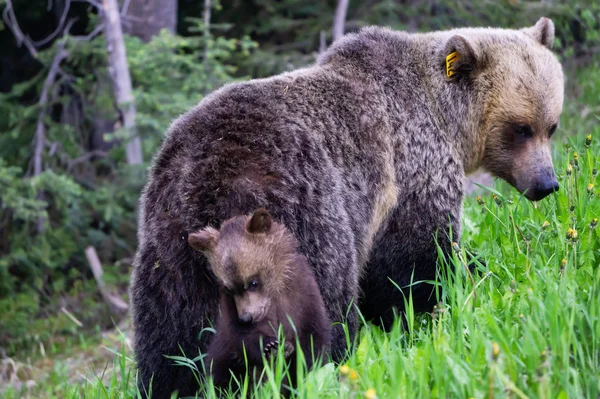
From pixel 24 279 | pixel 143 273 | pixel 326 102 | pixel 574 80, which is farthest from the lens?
pixel 574 80

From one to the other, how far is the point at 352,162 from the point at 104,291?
22.5 ft

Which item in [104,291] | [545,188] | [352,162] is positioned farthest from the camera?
Answer: [104,291]

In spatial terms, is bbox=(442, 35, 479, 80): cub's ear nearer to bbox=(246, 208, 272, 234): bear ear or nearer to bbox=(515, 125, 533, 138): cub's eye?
bbox=(515, 125, 533, 138): cub's eye

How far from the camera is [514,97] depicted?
17.6 ft

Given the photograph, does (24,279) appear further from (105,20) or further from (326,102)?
(326,102)

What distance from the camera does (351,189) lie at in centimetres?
479

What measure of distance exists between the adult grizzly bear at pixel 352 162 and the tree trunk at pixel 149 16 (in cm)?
722

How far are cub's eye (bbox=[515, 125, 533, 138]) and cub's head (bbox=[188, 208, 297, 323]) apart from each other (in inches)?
89.7

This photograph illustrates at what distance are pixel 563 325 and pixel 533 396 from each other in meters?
0.42

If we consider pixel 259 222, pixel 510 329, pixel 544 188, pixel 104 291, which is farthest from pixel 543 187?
pixel 104 291

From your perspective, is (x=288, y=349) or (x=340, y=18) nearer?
(x=288, y=349)

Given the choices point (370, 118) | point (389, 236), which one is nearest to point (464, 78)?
point (370, 118)

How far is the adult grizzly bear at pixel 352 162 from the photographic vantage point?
13.6 feet

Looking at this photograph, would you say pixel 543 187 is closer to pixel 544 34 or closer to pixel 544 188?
pixel 544 188
